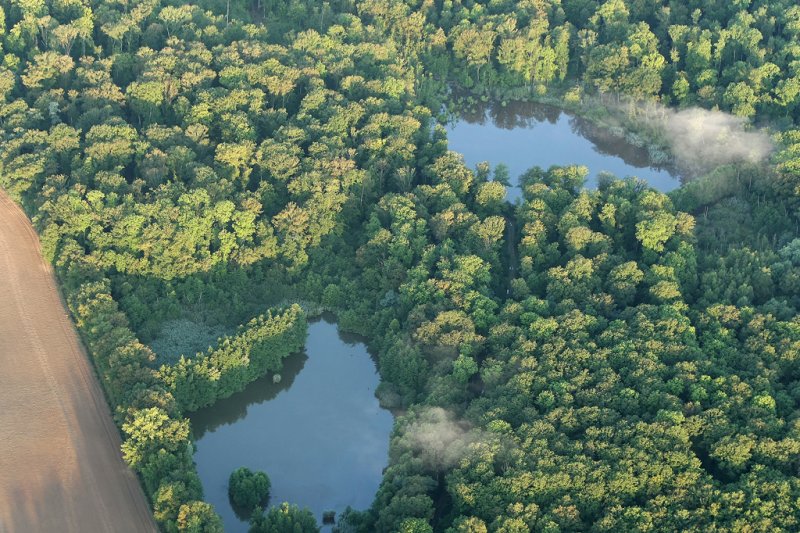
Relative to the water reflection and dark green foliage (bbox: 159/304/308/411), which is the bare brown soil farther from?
the water reflection

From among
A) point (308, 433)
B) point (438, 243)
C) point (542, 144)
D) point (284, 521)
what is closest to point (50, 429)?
point (308, 433)

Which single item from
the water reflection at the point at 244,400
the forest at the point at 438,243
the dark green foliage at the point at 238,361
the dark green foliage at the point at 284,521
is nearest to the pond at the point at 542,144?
the forest at the point at 438,243

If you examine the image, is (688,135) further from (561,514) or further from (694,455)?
(561,514)

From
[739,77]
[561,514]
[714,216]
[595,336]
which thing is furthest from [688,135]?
[561,514]

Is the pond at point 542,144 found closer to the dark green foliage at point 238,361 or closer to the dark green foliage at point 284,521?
the dark green foliage at point 238,361

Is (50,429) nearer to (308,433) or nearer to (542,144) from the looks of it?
(308,433)
